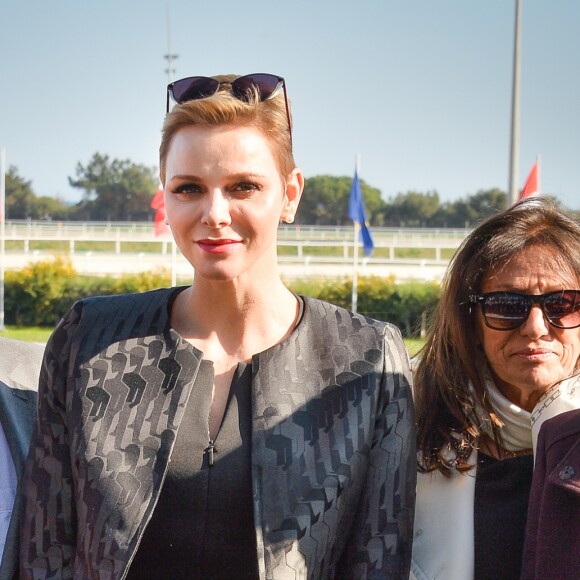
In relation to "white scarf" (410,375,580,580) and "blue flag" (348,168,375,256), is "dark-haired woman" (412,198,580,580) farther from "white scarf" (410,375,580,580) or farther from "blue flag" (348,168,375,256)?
"blue flag" (348,168,375,256)

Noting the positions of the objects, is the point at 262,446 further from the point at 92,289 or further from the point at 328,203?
the point at 328,203

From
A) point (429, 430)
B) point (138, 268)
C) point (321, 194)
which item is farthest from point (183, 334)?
point (321, 194)

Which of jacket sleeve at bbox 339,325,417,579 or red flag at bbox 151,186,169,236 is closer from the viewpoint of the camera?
jacket sleeve at bbox 339,325,417,579

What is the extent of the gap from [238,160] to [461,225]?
73522 mm

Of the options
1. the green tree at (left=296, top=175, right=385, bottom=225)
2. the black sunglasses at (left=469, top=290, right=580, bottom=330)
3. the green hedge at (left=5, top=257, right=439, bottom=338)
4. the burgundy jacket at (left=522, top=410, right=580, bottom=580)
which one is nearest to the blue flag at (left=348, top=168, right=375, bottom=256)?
the green hedge at (left=5, top=257, right=439, bottom=338)

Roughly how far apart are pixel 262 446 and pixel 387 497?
36cm

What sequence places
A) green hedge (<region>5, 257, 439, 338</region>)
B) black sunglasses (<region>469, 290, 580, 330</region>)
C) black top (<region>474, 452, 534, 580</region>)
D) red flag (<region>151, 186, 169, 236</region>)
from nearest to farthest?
black top (<region>474, 452, 534, 580</region>), black sunglasses (<region>469, 290, 580, 330</region>), red flag (<region>151, 186, 169, 236</region>), green hedge (<region>5, 257, 439, 338</region>)

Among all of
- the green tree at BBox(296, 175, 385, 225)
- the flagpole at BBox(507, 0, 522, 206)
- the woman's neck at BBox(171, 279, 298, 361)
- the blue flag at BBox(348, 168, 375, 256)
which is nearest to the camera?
the woman's neck at BBox(171, 279, 298, 361)

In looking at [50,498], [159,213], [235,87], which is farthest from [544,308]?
[159,213]

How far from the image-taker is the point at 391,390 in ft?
7.88

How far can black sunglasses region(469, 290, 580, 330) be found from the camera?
2.71 meters

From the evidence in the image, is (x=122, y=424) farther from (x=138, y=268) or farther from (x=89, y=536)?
(x=138, y=268)

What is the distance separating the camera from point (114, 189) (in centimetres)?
7488

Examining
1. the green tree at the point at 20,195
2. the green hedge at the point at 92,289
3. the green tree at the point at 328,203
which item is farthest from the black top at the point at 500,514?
the green tree at the point at 20,195
